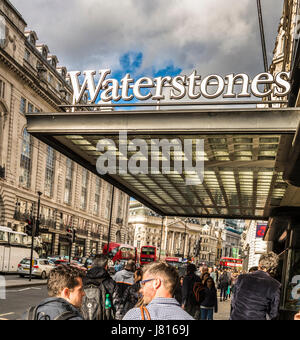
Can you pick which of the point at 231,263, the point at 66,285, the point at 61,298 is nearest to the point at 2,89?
the point at 66,285

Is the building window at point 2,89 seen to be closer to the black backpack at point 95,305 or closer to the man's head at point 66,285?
the black backpack at point 95,305

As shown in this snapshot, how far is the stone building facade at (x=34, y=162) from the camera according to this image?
4491 centimetres

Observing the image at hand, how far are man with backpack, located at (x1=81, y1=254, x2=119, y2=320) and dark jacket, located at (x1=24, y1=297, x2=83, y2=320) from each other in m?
2.59

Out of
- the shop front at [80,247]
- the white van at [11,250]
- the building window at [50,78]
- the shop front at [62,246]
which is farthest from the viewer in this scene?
the shop front at [80,247]

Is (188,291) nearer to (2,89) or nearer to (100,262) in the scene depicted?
(100,262)

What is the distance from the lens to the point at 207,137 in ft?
30.8

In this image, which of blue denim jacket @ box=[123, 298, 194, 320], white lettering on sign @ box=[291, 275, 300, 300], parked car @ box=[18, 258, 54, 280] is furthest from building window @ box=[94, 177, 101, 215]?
blue denim jacket @ box=[123, 298, 194, 320]

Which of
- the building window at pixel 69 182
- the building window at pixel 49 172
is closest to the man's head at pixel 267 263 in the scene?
the building window at pixel 49 172

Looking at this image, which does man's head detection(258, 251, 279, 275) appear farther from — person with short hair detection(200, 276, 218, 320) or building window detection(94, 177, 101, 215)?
building window detection(94, 177, 101, 215)

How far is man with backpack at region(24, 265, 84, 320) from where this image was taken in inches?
119

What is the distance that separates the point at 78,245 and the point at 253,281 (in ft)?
214

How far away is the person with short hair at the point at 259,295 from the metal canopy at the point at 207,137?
3.31 meters

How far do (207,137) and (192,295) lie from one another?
3397 mm

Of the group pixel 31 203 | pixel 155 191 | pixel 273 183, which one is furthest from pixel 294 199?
pixel 31 203
